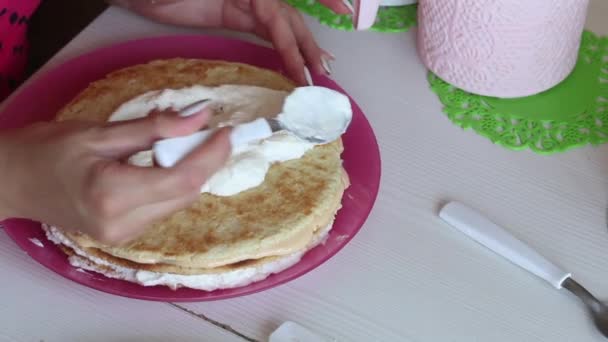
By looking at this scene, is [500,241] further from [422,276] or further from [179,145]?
[179,145]

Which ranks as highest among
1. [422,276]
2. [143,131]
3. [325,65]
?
[143,131]

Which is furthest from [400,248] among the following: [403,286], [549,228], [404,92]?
[404,92]

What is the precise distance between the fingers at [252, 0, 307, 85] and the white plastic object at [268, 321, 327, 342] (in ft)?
1.13

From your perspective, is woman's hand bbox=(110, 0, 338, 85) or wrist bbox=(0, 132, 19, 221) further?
woman's hand bbox=(110, 0, 338, 85)

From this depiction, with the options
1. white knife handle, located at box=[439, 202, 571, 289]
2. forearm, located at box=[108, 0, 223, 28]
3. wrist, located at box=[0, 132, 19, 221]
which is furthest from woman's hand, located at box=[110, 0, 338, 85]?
wrist, located at box=[0, 132, 19, 221]

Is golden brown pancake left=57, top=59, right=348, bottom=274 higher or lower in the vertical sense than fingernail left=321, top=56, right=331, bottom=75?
lower

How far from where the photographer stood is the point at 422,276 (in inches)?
31.3

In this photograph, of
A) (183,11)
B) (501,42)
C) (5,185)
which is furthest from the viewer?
(183,11)

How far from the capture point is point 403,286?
2.58 ft

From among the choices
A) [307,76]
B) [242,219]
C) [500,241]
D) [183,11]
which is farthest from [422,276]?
[183,11]

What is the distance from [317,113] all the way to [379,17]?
1.33 feet

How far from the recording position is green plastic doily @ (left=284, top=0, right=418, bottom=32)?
1120mm

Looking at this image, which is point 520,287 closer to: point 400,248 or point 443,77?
point 400,248

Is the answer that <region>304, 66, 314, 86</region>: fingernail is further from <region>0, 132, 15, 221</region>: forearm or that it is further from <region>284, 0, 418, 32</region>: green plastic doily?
<region>0, 132, 15, 221</region>: forearm
